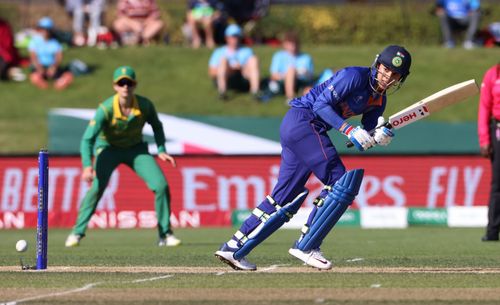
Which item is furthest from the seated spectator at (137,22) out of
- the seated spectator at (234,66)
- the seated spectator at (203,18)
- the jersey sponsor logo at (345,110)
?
the jersey sponsor logo at (345,110)

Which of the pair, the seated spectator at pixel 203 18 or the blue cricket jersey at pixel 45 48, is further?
the seated spectator at pixel 203 18

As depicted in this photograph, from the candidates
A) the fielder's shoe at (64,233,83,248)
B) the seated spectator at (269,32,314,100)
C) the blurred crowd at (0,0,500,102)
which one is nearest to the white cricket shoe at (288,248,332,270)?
the fielder's shoe at (64,233,83,248)

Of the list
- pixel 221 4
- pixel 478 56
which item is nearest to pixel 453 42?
pixel 478 56

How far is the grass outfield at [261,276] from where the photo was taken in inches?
312

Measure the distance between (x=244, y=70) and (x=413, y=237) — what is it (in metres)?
9.00

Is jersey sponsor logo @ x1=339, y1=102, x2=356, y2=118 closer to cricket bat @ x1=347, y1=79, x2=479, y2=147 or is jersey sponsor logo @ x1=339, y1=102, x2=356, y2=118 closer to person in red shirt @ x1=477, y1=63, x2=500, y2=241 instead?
cricket bat @ x1=347, y1=79, x2=479, y2=147

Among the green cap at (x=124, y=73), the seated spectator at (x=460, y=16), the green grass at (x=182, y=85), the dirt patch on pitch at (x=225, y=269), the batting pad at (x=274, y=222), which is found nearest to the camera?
the dirt patch on pitch at (x=225, y=269)

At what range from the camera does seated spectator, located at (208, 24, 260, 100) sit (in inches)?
941

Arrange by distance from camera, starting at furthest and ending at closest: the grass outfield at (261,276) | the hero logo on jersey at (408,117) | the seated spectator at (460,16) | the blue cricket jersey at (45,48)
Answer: the seated spectator at (460,16) < the blue cricket jersey at (45,48) < the hero logo on jersey at (408,117) < the grass outfield at (261,276)

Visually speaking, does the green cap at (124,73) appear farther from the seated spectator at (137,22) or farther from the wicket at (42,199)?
the seated spectator at (137,22)

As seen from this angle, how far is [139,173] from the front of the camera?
46.7 ft

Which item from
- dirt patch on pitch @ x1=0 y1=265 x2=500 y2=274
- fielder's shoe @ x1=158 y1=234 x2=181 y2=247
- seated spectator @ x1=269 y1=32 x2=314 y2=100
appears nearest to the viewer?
dirt patch on pitch @ x1=0 y1=265 x2=500 y2=274

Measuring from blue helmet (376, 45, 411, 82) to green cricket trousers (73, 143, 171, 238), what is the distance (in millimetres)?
5061

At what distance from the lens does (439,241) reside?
1481 cm
